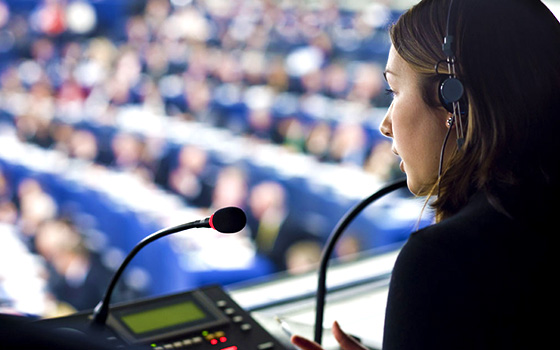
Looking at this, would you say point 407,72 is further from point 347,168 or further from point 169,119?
point 169,119

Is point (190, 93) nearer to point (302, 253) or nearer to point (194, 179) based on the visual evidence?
point (194, 179)

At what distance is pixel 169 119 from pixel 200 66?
1.44 m

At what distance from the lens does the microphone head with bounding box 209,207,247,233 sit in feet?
2.72

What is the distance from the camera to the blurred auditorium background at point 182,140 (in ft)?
16.1

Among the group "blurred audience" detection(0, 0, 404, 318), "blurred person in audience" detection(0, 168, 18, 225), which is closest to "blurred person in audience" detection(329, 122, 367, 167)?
"blurred audience" detection(0, 0, 404, 318)

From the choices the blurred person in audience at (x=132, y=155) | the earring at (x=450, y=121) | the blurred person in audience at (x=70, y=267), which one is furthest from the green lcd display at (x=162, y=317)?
the blurred person in audience at (x=132, y=155)

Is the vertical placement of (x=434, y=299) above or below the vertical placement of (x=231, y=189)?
below

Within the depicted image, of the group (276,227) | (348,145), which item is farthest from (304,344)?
(348,145)

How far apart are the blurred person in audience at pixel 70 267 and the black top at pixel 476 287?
12.8 ft

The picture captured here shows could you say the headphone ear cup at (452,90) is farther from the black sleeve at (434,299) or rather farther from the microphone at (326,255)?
the microphone at (326,255)

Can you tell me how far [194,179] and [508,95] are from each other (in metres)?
6.85

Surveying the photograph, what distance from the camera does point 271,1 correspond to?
1224 cm

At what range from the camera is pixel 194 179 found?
753 cm

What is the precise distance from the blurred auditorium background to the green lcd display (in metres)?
0.47
